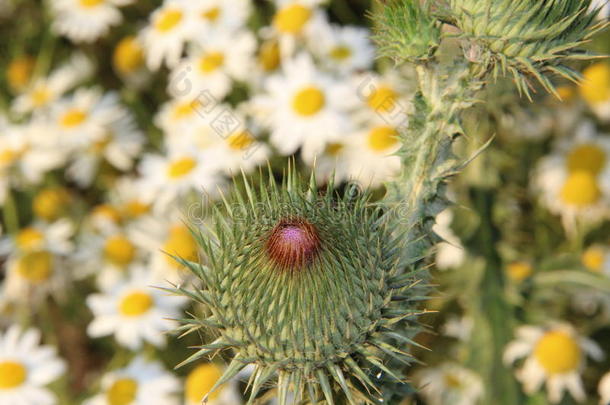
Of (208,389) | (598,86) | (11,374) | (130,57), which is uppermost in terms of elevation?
(130,57)

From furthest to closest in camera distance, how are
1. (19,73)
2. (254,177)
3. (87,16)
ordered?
1. (19,73)
2. (87,16)
3. (254,177)

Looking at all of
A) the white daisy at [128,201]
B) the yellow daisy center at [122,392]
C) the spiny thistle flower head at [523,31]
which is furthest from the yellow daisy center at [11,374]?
the spiny thistle flower head at [523,31]

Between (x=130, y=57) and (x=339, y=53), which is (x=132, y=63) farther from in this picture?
(x=339, y=53)

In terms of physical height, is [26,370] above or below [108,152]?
below

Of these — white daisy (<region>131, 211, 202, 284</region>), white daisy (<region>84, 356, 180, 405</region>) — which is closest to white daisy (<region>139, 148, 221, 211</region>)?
white daisy (<region>131, 211, 202, 284</region>)

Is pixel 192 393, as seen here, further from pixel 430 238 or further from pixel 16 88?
pixel 16 88

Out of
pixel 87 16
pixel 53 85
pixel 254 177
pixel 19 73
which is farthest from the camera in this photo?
pixel 19 73

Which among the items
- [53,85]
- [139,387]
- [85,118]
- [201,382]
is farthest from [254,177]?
[53,85]

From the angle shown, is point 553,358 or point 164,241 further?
point 164,241
